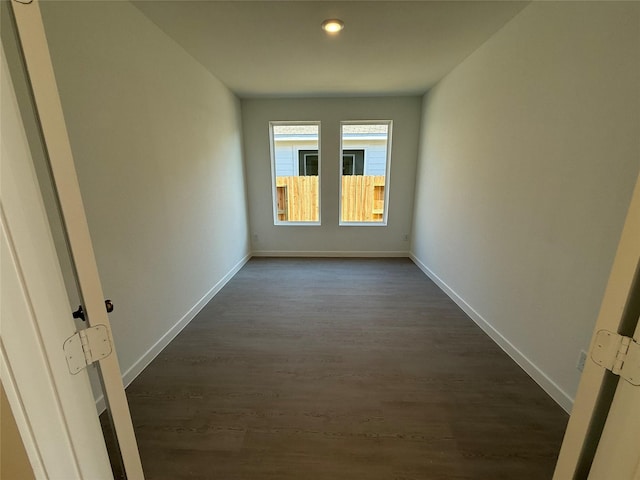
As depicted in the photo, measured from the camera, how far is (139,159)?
1.93 m

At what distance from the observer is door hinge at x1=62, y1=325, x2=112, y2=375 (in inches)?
25.7

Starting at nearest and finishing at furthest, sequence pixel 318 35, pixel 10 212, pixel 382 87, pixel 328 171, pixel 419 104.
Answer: pixel 10 212
pixel 318 35
pixel 382 87
pixel 419 104
pixel 328 171

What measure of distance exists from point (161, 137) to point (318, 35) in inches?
63.4

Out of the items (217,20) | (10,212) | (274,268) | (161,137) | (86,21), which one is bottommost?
(274,268)

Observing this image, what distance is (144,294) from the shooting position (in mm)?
1991

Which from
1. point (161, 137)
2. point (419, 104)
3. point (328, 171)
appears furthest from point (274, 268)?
point (419, 104)

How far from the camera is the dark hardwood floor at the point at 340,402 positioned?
131cm

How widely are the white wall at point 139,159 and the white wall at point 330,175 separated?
122cm

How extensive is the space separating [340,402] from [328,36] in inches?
114

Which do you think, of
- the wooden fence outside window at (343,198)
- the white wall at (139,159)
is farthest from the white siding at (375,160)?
the white wall at (139,159)

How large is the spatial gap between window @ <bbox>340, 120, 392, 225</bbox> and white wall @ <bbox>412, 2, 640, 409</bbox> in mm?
1635

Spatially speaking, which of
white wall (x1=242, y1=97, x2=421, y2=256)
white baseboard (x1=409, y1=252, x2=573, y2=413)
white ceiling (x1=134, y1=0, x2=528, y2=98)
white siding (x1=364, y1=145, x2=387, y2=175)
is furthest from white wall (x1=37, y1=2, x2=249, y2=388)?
white baseboard (x1=409, y1=252, x2=573, y2=413)

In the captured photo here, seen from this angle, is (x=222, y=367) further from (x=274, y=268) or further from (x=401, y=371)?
(x=274, y=268)

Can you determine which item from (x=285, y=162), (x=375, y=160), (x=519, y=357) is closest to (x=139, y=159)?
(x=285, y=162)
